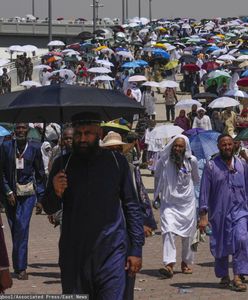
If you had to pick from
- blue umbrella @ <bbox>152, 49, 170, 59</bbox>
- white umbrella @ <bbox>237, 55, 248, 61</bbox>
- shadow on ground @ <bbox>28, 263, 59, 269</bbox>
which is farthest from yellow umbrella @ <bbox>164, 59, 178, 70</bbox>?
shadow on ground @ <bbox>28, 263, 59, 269</bbox>

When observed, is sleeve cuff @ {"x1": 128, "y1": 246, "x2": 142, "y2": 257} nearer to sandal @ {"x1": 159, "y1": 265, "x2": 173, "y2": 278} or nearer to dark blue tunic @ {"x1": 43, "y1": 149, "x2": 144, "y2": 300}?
dark blue tunic @ {"x1": 43, "y1": 149, "x2": 144, "y2": 300}

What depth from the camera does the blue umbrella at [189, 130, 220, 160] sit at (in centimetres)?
1395

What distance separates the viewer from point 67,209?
696 cm

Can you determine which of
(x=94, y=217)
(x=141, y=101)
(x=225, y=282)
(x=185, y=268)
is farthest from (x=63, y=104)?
(x=141, y=101)

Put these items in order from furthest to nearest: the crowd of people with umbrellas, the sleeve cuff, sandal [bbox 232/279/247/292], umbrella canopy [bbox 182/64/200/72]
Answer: umbrella canopy [bbox 182/64/200/72]
sandal [bbox 232/279/247/292]
the crowd of people with umbrellas
the sleeve cuff

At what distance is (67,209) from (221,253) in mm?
3720

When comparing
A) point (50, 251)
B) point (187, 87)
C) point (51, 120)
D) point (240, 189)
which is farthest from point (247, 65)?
point (51, 120)

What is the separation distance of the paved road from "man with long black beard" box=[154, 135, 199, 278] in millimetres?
217

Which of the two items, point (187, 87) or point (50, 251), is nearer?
point (50, 251)

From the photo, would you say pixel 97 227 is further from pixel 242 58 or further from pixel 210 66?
pixel 242 58

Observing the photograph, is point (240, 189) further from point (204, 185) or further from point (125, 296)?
point (125, 296)

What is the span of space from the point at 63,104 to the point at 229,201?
11.1ft

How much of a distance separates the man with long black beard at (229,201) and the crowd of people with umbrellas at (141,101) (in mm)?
772

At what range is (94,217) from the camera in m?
6.86
